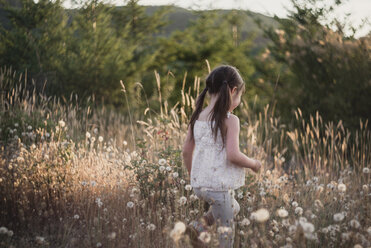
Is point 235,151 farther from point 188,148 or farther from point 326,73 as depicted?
point 326,73

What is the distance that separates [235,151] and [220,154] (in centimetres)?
14

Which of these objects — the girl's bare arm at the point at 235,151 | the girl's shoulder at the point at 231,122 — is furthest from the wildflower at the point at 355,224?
the girl's shoulder at the point at 231,122

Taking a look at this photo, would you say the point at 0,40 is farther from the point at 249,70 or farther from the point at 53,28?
the point at 249,70

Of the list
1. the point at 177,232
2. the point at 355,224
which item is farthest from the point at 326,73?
the point at 177,232

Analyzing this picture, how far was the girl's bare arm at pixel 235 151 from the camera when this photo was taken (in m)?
2.39

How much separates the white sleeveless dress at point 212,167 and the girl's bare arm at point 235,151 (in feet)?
0.24

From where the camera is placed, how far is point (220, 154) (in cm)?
250

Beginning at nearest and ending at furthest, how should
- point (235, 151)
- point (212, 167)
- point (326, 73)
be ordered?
point (235, 151)
point (212, 167)
point (326, 73)

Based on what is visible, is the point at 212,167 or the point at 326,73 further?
the point at 326,73

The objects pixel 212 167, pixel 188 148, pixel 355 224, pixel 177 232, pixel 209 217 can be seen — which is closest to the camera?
pixel 177 232

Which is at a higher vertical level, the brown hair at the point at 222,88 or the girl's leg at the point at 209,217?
the brown hair at the point at 222,88

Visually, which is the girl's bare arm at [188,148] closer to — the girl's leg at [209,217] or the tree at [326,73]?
the girl's leg at [209,217]

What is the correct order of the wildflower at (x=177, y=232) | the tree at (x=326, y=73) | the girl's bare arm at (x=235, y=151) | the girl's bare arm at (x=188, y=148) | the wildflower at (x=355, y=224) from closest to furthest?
the wildflower at (x=177, y=232), the wildflower at (x=355, y=224), the girl's bare arm at (x=235, y=151), the girl's bare arm at (x=188, y=148), the tree at (x=326, y=73)

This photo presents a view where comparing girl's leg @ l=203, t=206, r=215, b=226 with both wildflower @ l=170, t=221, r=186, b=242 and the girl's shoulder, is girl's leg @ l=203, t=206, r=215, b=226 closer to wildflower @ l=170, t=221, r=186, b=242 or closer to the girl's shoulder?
the girl's shoulder
